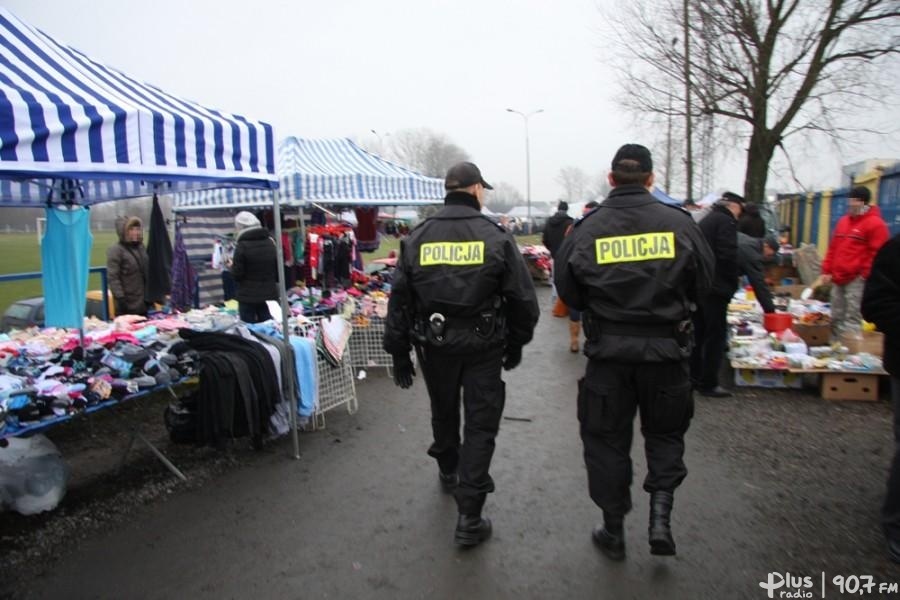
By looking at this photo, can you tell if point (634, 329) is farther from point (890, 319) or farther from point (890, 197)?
point (890, 197)

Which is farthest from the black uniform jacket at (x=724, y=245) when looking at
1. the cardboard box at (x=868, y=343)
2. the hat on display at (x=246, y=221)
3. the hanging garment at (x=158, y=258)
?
the hanging garment at (x=158, y=258)

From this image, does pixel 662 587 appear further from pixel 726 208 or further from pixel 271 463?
pixel 726 208

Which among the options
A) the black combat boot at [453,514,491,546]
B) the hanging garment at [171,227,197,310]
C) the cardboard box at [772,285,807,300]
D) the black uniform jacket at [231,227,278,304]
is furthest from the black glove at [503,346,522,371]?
the hanging garment at [171,227,197,310]

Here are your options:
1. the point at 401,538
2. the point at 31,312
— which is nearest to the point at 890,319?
the point at 401,538

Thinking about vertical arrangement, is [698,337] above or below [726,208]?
below

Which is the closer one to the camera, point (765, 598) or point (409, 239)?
point (765, 598)

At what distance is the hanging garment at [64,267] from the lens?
13.6 feet

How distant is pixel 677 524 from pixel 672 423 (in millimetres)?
858

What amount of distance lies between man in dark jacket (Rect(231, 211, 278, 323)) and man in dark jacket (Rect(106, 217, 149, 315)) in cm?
141

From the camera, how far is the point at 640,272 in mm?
2855

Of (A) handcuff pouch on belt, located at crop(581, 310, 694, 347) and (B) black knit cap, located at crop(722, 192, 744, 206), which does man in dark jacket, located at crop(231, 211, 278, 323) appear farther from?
(B) black knit cap, located at crop(722, 192, 744, 206)

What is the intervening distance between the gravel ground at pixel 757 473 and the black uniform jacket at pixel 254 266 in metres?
1.53

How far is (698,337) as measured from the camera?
5.81 metres

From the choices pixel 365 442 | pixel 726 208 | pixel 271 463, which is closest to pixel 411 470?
pixel 365 442
